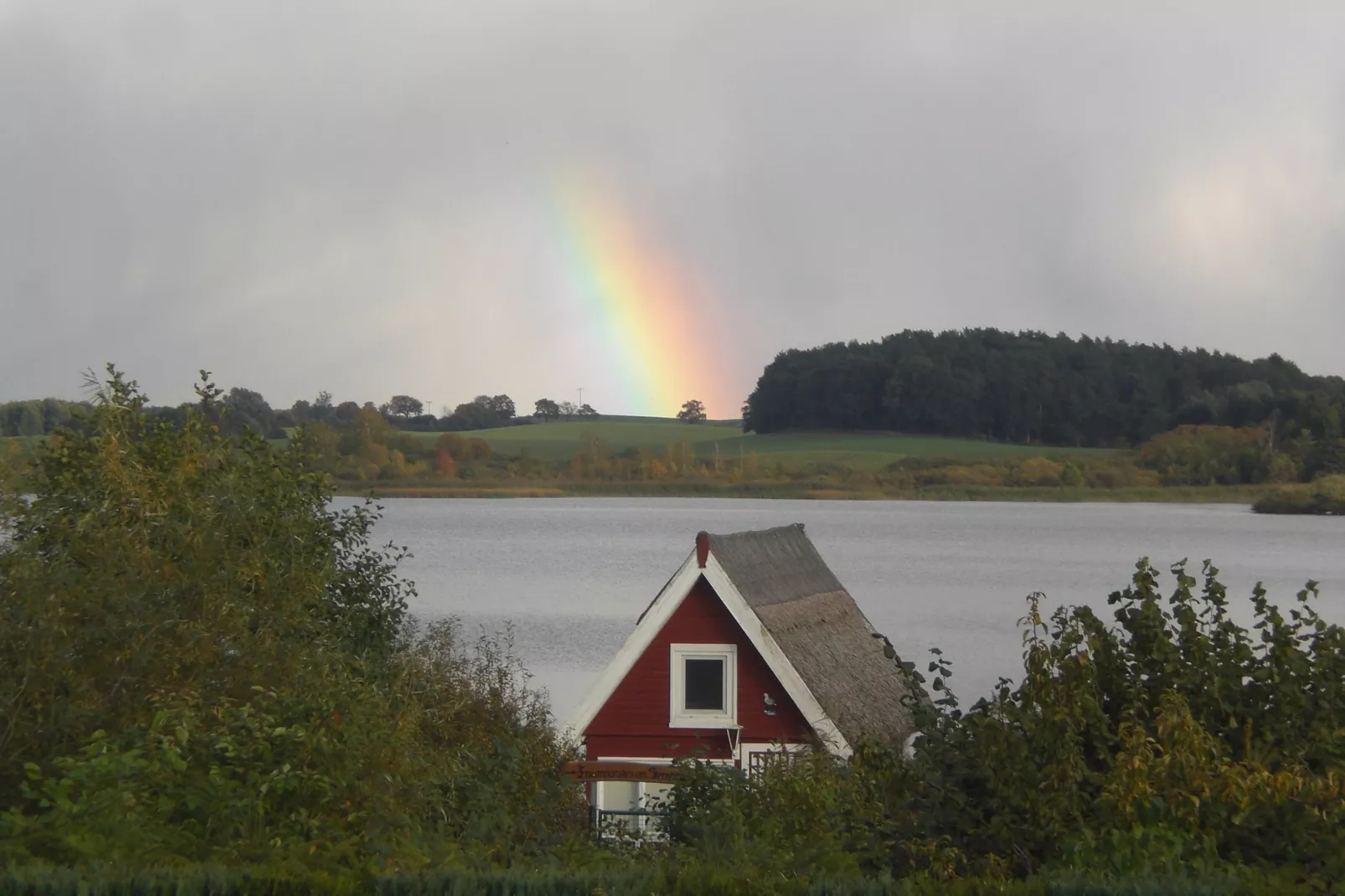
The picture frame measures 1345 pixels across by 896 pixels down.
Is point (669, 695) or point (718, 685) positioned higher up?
point (718, 685)

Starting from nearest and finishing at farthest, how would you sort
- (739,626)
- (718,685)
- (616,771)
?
(616,771) → (739,626) → (718,685)

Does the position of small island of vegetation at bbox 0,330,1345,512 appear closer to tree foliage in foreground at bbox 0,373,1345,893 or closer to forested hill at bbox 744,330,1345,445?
forested hill at bbox 744,330,1345,445

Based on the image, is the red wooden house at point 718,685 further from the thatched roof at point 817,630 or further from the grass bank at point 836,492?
the grass bank at point 836,492

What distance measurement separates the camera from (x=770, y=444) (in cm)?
12775

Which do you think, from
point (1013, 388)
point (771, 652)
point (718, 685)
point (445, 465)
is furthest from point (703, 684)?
point (1013, 388)

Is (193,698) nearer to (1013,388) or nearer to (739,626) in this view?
(739,626)

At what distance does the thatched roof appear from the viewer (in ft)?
50.3

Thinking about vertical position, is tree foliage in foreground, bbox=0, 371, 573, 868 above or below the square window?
above

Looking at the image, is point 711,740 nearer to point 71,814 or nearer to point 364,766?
point 364,766

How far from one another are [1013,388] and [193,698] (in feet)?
398

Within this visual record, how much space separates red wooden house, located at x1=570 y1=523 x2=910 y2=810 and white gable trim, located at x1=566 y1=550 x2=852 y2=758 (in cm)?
1

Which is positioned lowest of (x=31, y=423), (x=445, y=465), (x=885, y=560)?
(x=885, y=560)

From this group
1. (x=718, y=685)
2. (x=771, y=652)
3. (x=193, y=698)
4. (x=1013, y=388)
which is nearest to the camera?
(x=193, y=698)

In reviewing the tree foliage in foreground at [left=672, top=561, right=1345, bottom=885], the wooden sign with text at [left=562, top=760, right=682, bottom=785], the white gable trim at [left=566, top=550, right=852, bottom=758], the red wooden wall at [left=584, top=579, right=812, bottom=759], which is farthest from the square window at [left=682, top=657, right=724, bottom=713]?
the tree foliage in foreground at [left=672, top=561, right=1345, bottom=885]
